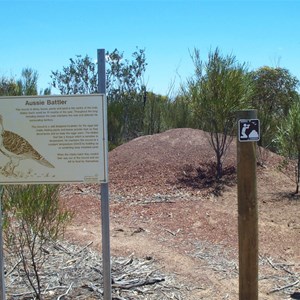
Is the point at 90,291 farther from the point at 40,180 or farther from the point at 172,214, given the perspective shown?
the point at 172,214

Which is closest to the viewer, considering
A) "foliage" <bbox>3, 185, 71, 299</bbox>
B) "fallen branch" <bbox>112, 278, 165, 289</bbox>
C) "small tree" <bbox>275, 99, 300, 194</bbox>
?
"foliage" <bbox>3, 185, 71, 299</bbox>

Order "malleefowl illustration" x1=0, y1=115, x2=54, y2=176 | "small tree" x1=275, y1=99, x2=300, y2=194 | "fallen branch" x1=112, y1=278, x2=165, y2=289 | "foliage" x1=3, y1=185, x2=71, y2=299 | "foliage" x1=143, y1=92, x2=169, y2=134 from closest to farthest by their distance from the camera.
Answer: "malleefowl illustration" x1=0, y1=115, x2=54, y2=176, "foliage" x1=3, y1=185, x2=71, y2=299, "fallen branch" x1=112, y1=278, x2=165, y2=289, "small tree" x1=275, y1=99, x2=300, y2=194, "foliage" x1=143, y1=92, x2=169, y2=134

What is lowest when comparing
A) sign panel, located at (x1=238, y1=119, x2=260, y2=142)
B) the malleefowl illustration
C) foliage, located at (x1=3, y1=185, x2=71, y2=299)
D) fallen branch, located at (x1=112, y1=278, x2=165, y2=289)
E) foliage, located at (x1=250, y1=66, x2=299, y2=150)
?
fallen branch, located at (x1=112, y1=278, x2=165, y2=289)

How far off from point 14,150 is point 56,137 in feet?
1.19

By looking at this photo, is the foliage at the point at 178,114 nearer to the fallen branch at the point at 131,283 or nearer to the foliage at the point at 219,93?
the foliage at the point at 219,93

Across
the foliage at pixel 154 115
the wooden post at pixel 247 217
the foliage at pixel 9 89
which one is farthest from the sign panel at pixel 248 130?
the foliage at pixel 154 115

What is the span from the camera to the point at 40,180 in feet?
11.2

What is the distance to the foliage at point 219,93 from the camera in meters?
10.2

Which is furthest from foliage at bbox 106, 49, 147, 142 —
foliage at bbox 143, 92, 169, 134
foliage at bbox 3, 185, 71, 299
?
foliage at bbox 3, 185, 71, 299

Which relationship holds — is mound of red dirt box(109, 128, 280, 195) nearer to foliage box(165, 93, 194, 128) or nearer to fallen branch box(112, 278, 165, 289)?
foliage box(165, 93, 194, 128)

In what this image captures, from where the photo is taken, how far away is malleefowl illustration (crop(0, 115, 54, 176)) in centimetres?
339

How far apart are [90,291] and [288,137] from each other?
645 cm

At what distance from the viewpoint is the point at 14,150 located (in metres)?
3.45

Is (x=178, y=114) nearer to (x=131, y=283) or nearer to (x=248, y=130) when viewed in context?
(x=131, y=283)
